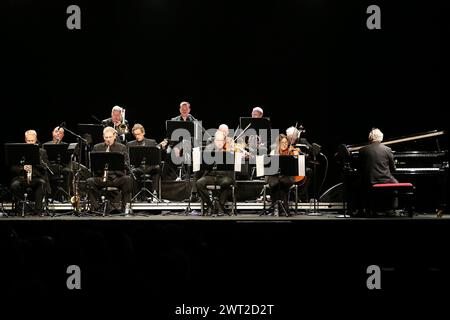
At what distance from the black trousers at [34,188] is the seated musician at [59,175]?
1.00 m

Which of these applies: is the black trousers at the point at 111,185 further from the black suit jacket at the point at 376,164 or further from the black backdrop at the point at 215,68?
the black suit jacket at the point at 376,164

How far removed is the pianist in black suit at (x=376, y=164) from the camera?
817 centimetres

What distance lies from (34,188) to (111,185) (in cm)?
132

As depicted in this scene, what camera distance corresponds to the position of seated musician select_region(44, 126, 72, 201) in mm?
10305

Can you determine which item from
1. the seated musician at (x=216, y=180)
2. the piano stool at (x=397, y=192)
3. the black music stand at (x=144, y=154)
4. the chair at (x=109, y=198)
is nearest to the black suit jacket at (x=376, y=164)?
the piano stool at (x=397, y=192)

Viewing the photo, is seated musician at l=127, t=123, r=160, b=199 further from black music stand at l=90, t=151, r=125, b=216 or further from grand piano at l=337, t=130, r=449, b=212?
grand piano at l=337, t=130, r=449, b=212

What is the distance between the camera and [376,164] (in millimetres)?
8180

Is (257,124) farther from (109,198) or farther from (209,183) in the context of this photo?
(109,198)

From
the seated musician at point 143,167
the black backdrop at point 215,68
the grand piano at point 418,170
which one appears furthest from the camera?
the black backdrop at point 215,68

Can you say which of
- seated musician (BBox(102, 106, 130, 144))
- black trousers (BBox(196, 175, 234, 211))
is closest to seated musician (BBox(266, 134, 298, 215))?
black trousers (BBox(196, 175, 234, 211))
